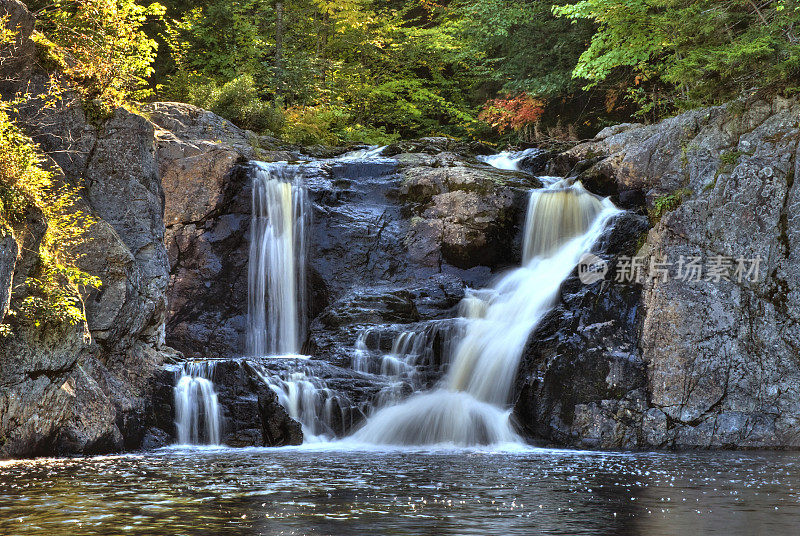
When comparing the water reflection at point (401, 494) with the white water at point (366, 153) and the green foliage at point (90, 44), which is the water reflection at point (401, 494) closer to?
the green foliage at point (90, 44)

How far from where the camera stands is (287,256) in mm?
17531

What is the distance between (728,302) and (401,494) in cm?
815

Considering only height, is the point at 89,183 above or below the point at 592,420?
above

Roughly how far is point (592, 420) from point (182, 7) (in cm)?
2045

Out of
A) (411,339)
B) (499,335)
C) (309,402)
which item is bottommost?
(309,402)

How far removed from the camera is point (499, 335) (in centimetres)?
1401

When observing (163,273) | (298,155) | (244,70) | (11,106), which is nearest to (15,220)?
(11,106)

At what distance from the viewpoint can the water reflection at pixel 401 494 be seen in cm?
544

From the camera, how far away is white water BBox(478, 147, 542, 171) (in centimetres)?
2077

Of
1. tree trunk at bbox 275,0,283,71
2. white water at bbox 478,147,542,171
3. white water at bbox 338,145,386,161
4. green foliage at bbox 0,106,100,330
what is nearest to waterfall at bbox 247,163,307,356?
white water at bbox 338,145,386,161

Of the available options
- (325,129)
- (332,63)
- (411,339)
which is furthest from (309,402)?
(332,63)

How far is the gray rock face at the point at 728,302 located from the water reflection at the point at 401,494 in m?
1.66

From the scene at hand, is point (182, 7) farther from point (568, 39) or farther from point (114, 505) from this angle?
point (114, 505)

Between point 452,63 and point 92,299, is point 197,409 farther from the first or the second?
point 452,63
